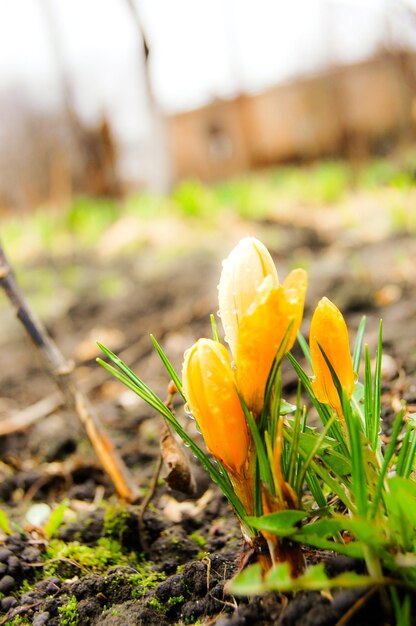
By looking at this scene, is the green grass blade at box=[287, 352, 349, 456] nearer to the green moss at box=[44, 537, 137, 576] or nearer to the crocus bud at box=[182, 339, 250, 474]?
the crocus bud at box=[182, 339, 250, 474]

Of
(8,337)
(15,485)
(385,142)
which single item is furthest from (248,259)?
(385,142)

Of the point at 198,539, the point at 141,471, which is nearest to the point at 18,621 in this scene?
the point at 198,539

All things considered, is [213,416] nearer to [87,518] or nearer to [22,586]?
[22,586]

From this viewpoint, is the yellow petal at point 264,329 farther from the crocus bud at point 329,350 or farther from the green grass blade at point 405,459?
the green grass blade at point 405,459

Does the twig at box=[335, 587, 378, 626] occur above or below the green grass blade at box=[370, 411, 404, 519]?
below

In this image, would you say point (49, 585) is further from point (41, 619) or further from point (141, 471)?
point (141, 471)

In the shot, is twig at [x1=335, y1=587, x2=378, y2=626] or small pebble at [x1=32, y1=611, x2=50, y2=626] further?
small pebble at [x1=32, y1=611, x2=50, y2=626]

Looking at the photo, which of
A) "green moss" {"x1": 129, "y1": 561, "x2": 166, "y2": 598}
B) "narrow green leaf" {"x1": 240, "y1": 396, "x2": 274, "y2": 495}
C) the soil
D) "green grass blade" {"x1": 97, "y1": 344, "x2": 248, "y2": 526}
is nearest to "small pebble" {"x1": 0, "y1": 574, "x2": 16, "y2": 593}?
the soil

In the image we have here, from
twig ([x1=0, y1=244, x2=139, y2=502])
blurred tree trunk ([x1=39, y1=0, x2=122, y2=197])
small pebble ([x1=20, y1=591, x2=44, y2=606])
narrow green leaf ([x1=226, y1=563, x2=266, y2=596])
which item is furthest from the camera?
blurred tree trunk ([x1=39, y1=0, x2=122, y2=197])

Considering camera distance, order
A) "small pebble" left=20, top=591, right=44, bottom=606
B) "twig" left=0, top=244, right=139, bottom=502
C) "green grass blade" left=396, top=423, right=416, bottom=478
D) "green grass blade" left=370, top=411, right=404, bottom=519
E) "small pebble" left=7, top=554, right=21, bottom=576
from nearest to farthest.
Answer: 1. "green grass blade" left=370, top=411, right=404, bottom=519
2. "green grass blade" left=396, top=423, right=416, bottom=478
3. "small pebble" left=20, top=591, right=44, bottom=606
4. "small pebble" left=7, top=554, right=21, bottom=576
5. "twig" left=0, top=244, right=139, bottom=502
